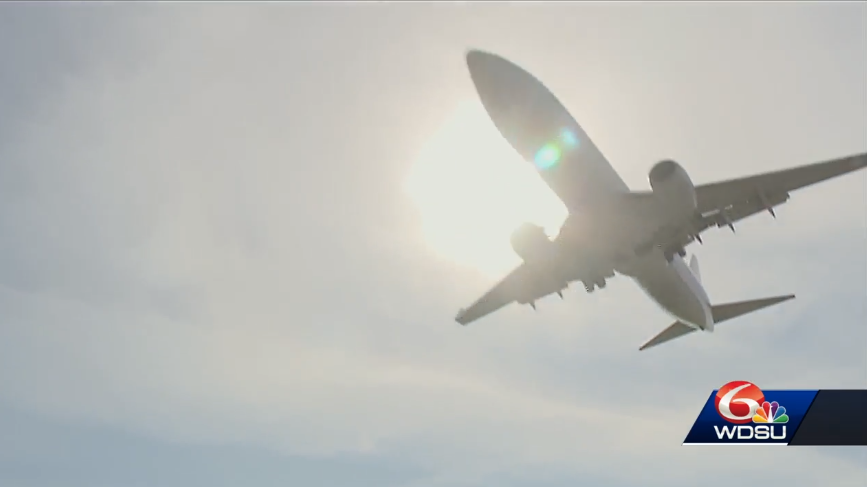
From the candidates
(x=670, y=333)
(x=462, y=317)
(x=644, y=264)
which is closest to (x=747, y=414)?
(x=644, y=264)

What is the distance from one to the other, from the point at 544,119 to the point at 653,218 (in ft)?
25.0

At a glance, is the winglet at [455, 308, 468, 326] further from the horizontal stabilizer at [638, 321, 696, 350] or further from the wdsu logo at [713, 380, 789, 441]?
the wdsu logo at [713, 380, 789, 441]

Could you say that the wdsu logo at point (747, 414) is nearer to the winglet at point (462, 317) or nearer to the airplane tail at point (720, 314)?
the airplane tail at point (720, 314)

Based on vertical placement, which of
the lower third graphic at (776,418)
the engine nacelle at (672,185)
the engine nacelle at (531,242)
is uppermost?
the engine nacelle at (531,242)

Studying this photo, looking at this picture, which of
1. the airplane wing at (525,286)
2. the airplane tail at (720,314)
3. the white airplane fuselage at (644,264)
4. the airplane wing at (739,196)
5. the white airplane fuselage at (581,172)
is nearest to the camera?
the airplane wing at (739,196)

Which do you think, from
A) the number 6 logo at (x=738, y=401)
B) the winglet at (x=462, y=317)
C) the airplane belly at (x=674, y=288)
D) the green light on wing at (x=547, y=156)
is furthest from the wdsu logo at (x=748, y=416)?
the winglet at (x=462, y=317)

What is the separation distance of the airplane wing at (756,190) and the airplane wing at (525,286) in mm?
7421

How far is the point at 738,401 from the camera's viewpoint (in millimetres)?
34812

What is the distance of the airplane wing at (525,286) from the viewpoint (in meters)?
40.9

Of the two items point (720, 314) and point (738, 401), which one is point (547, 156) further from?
point (720, 314)

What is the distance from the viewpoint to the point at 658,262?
124ft

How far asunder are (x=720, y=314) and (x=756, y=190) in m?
14.8

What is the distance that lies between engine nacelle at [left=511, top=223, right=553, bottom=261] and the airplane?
61mm

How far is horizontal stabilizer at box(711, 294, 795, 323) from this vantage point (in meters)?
44.8
